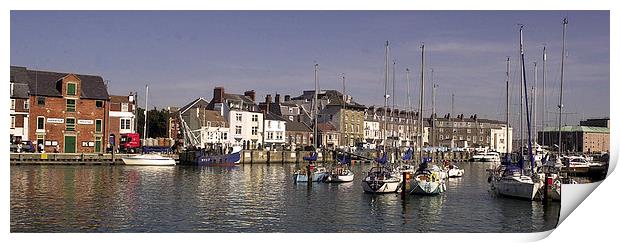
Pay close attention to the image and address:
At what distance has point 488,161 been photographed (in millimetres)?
69688

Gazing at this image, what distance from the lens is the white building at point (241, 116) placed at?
174 ft

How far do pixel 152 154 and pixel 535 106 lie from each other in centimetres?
2127

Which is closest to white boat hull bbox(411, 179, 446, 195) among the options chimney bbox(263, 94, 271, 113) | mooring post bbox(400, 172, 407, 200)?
mooring post bbox(400, 172, 407, 200)

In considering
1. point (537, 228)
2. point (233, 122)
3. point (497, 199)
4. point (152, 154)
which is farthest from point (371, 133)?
point (537, 228)

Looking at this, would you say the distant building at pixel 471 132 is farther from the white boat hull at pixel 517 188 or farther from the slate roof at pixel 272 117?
the white boat hull at pixel 517 188

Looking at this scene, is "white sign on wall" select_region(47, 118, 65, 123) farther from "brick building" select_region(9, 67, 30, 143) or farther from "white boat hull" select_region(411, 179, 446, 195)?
"white boat hull" select_region(411, 179, 446, 195)

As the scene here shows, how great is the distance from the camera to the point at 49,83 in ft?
127

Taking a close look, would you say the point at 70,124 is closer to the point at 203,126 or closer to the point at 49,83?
the point at 49,83

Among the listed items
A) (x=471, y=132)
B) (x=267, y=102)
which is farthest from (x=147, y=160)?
(x=471, y=132)

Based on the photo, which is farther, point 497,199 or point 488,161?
point 488,161

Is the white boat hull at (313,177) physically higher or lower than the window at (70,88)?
lower

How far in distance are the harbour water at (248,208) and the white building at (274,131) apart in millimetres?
26400
